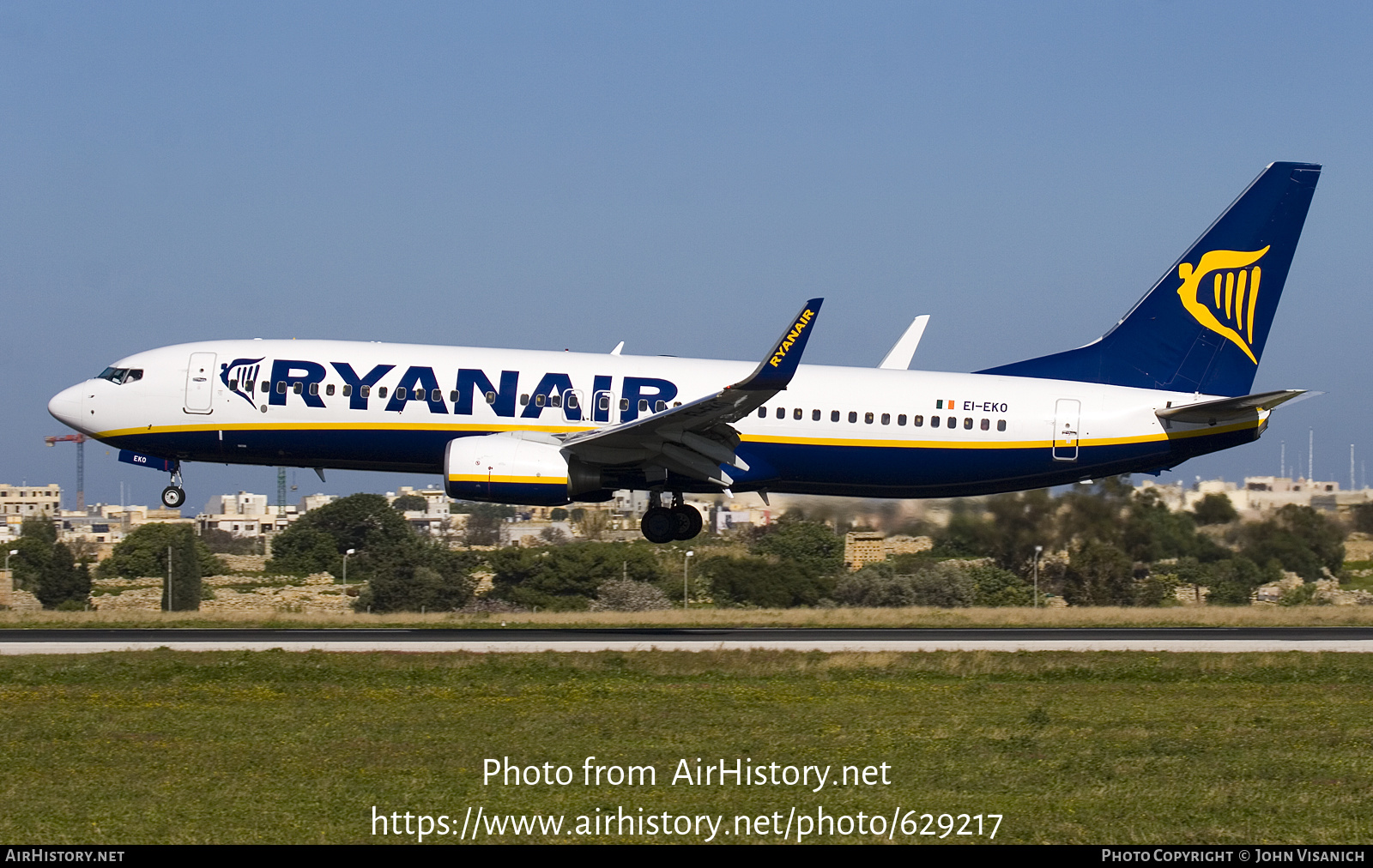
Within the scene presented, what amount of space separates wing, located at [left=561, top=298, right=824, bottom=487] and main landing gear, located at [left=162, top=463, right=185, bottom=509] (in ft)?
28.4

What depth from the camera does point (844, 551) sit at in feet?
139

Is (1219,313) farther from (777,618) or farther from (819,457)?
(777,618)

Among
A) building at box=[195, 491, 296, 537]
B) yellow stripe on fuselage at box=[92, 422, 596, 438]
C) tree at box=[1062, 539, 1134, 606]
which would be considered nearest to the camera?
yellow stripe on fuselage at box=[92, 422, 596, 438]

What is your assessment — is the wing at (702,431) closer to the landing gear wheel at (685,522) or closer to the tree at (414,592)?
the landing gear wheel at (685,522)

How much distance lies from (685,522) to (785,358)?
6244 mm

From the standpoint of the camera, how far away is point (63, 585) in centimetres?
4847

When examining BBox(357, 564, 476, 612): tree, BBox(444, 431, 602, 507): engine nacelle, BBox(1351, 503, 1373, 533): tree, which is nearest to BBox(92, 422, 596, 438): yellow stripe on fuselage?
BBox(444, 431, 602, 507): engine nacelle

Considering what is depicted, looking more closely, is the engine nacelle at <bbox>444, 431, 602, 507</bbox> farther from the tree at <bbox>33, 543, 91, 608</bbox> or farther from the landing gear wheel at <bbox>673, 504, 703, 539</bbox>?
the tree at <bbox>33, 543, 91, 608</bbox>

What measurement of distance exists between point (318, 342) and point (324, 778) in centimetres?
1785

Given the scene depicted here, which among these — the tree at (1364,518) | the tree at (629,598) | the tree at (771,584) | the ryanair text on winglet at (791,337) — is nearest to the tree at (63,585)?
the tree at (629,598)

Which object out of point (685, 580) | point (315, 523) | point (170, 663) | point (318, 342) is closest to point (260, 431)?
point (318, 342)

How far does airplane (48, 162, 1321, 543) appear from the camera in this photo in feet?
97.7

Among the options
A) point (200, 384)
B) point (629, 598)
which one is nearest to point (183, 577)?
point (629, 598)
